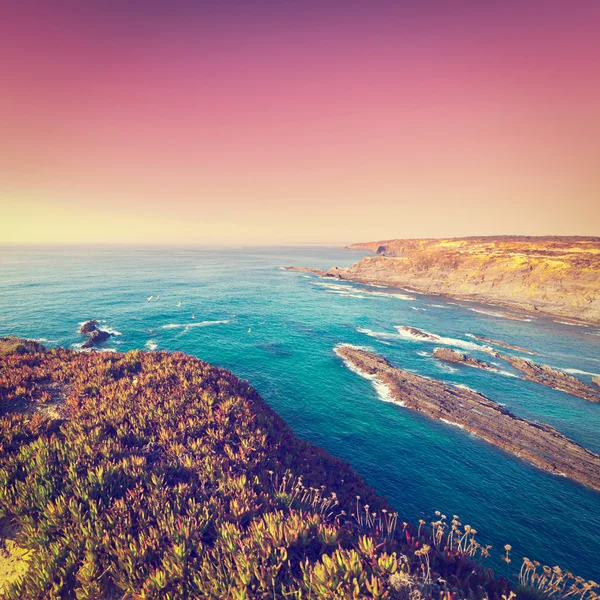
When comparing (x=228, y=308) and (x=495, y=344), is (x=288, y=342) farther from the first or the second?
(x=495, y=344)

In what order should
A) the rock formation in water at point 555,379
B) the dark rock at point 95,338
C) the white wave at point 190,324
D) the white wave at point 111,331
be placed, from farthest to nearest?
1. the white wave at point 190,324
2. the white wave at point 111,331
3. the dark rock at point 95,338
4. the rock formation in water at point 555,379

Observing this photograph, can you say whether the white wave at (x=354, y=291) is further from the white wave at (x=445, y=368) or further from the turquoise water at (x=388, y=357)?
the white wave at (x=445, y=368)

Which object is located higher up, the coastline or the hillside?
the coastline

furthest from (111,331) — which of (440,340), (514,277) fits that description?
(514,277)

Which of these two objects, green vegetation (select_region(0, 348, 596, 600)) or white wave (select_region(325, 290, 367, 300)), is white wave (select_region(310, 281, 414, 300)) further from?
green vegetation (select_region(0, 348, 596, 600))

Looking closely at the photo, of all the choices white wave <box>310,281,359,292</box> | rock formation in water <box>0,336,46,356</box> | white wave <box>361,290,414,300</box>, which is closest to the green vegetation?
rock formation in water <box>0,336,46,356</box>

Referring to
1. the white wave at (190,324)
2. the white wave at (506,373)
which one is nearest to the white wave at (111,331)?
the white wave at (190,324)

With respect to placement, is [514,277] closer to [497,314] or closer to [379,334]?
[497,314]
